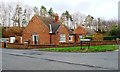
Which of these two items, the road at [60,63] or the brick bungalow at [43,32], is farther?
the brick bungalow at [43,32]

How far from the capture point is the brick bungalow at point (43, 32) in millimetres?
42875

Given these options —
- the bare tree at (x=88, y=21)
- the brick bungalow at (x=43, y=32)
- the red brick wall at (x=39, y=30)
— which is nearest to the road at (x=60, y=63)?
the brick bungalow at (x=43, y=32)

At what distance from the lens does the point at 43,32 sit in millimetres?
43438

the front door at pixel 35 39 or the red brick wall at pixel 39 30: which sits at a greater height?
the red brick wall at pixel 39 30

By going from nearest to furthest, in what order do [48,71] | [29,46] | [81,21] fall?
1. [48,71]
2. [29,46]
3. [81,21]

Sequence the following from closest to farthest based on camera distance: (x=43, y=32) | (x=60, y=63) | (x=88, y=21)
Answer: (x=60, y=63) < (x=43, y=32) < (x=88, y=21)

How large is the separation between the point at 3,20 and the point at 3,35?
42.0ft

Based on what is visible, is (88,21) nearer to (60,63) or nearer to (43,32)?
(43,32)

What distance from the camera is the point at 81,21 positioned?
107125 mm

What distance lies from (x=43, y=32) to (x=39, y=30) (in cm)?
103

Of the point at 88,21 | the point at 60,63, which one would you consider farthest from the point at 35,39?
the point at 88,21

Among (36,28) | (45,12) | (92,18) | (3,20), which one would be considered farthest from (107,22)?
(36,28)

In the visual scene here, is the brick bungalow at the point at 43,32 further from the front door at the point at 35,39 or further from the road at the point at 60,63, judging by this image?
the road at the point at 60,63

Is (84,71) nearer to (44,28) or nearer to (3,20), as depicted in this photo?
(44,28)
